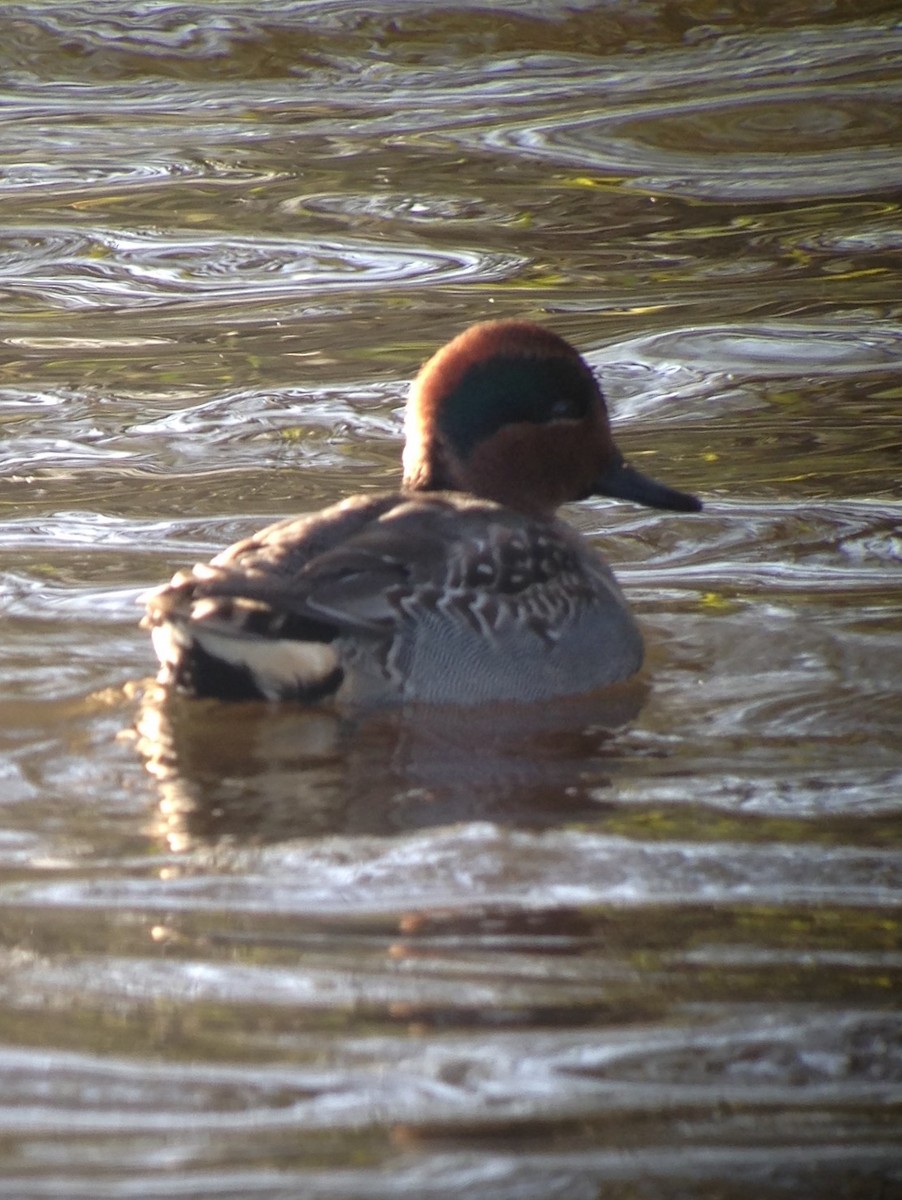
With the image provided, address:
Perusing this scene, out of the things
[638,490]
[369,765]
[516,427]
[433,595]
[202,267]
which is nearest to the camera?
[369,765]

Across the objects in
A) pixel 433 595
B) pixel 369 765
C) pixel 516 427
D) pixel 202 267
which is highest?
pixel 202 267

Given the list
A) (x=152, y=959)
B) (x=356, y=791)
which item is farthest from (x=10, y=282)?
(x=152, y=959)

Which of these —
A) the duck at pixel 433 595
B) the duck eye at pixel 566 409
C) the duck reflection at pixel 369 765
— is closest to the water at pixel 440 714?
the duck reflection at pixel 369 765

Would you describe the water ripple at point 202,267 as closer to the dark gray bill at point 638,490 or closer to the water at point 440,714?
the water at point 440,714

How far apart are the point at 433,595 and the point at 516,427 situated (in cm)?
100

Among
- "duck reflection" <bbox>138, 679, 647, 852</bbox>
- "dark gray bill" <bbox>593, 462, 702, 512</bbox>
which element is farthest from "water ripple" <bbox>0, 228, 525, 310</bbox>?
"duck reflection" <bbox>138, 679, 647, 852</bbox>

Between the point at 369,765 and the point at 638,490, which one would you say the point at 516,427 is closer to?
the point at 638,490

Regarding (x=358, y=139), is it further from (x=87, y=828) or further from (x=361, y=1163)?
(x=361, y=1163)

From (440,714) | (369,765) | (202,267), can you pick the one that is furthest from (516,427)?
(202,267)

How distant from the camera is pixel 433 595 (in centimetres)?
529

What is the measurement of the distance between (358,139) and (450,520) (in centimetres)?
686

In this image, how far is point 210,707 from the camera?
5441 mm

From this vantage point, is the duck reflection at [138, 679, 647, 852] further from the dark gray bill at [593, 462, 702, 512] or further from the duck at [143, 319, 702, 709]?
the dark gray bill at [593, 462, 702, 512]

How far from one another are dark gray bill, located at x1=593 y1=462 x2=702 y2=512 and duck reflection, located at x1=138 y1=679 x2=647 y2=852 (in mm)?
861
